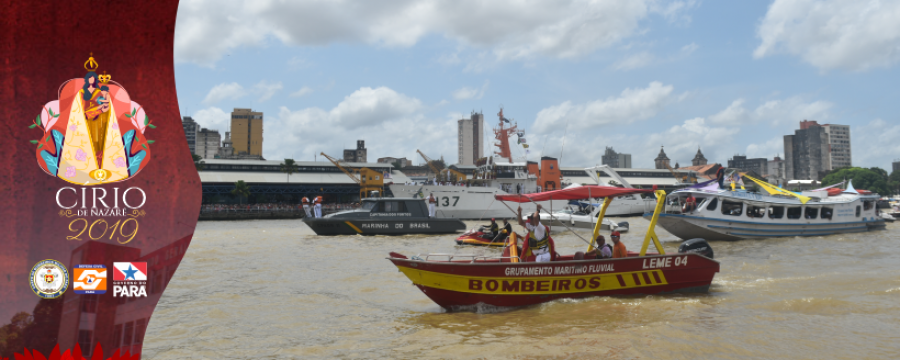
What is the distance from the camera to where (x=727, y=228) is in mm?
20312

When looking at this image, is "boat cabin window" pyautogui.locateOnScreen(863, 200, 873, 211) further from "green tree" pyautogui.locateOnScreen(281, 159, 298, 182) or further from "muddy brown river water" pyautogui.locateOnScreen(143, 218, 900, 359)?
"green tree" pyautogui.locateOnScreen(281, 159, 298, 182)

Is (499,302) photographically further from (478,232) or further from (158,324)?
(478,232)

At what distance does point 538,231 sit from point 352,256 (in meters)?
9.03

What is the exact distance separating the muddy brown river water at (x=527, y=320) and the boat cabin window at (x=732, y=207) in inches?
259

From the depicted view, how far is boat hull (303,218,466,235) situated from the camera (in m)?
24.2

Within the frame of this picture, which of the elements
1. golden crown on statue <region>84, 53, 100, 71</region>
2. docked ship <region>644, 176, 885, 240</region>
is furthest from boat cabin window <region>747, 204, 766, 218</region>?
golden crown on statue <region>84, 53, 100, 71</region>

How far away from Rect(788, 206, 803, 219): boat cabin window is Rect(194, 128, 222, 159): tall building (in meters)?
85.0

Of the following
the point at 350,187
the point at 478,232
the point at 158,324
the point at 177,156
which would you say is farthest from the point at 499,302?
the point at 350,187

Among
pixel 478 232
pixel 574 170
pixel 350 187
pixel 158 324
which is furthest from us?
pixel 574 170

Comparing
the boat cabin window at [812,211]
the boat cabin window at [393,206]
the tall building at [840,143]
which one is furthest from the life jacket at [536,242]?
the tall building at [840,143]

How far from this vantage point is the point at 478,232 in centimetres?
2133

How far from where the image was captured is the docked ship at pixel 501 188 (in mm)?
39938

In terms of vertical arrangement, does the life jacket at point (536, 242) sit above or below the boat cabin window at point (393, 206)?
below

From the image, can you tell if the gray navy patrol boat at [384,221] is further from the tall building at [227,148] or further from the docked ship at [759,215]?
the tall building at [227,148]
